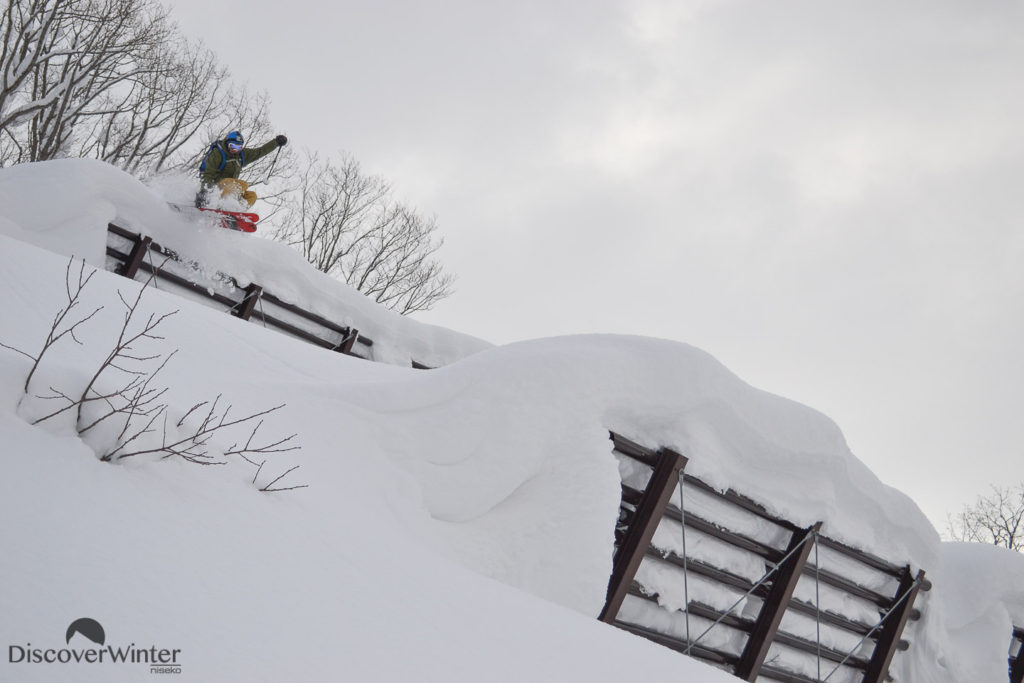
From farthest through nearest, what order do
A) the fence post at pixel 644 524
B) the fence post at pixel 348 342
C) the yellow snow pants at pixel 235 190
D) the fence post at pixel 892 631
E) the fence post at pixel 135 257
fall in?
the fence post at pixel 348 342, the yellow snow pants at pixel 235 190, the fence post at pixel 135 257, the fence post at pixel 892 631, the fence post at pixel 644 524

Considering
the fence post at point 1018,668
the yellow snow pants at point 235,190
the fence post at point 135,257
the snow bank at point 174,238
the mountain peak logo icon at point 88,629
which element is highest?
the yellow snow pants at point 235,190

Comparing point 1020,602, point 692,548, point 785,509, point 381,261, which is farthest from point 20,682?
point 381,261

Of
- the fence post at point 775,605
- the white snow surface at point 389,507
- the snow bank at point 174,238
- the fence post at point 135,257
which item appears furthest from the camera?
the fence post at point 135,257

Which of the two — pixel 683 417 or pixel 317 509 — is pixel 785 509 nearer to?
pixel 683 417

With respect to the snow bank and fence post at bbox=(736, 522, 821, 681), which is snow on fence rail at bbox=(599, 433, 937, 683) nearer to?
fence post at bbox=(736, 522, 821, 681)

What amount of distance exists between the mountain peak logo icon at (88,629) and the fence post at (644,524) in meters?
3.29

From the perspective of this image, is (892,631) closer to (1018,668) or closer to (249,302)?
(1018,668)

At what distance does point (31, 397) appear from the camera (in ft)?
6.71

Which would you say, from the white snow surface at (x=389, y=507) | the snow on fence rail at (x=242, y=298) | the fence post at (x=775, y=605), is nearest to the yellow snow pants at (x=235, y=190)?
the snow on fence rail at (x=242, y=298)

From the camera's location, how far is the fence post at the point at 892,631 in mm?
5883

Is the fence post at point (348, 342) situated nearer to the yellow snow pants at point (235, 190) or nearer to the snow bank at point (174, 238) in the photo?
the snow bank at point (174, 238)

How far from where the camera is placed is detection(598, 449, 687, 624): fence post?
429 centimetres

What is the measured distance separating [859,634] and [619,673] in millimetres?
4463

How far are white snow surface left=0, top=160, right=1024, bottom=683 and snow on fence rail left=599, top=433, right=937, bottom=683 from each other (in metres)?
0.15
